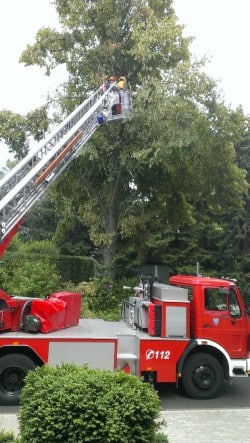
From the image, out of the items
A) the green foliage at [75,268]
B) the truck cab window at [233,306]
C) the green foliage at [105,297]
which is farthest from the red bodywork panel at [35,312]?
the green foliage at [75,268]

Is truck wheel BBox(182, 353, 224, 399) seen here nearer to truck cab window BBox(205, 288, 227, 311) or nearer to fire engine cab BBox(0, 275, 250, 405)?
fire engine cab BBox(0, 275, 250, 405)

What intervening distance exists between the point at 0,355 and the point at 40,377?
13.1 feet

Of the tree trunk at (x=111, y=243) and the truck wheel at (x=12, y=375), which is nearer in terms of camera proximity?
the truck wheel at (x=12, y=375)

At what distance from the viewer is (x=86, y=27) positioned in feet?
59.2

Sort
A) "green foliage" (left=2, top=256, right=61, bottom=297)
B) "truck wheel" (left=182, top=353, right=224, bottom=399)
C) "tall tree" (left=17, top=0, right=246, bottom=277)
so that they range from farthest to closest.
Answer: "tall tree" (left=17, top=0, right=246, bottom=277), "green foliage" (left=2, top=256, right=61, bottom=297), "truck wheel" (left=182, top=353, right=224, bottom=399)

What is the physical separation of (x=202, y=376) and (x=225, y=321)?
1.18 metres

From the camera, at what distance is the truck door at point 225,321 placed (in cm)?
919

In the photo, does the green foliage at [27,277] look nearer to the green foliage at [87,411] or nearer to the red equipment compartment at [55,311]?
the red equipment compartment at [55,311]

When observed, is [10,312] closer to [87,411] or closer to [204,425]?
[204,425]

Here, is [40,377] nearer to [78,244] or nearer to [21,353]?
[21,353]

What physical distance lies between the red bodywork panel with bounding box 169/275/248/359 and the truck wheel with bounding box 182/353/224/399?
0.41m

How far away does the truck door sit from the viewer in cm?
919

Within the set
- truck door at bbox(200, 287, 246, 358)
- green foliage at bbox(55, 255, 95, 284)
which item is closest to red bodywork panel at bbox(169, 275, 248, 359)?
truck door at bbox(200, 287, 246, 358)

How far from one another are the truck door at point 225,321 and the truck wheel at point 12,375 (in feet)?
11.3
